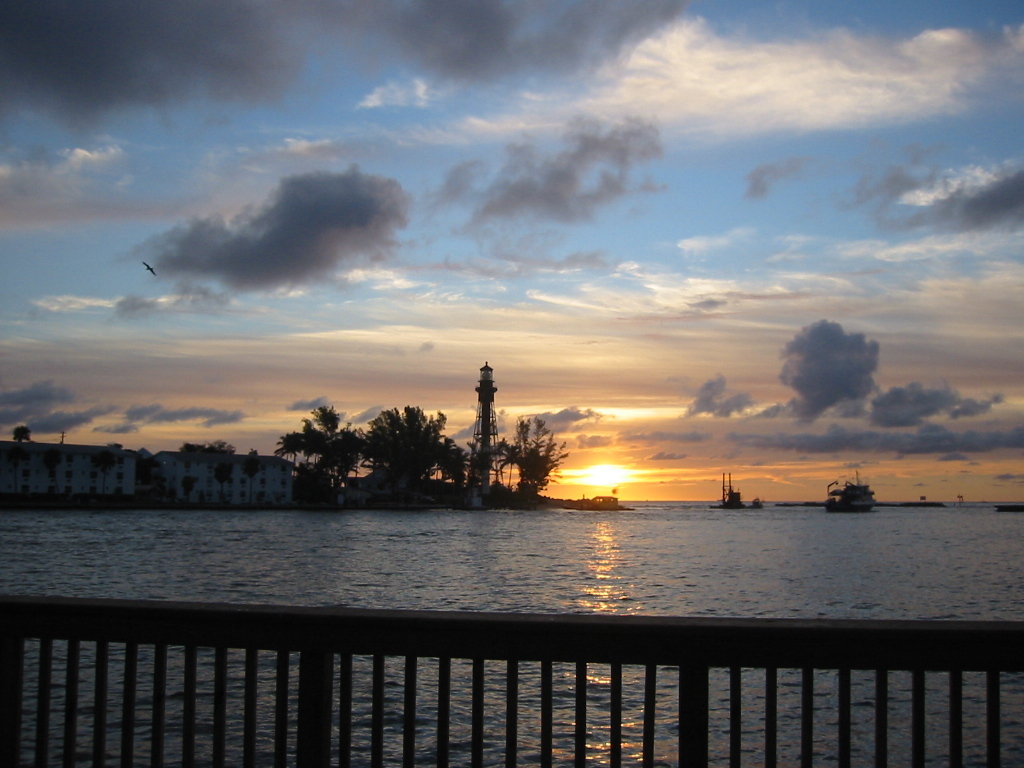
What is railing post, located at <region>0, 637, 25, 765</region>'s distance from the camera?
4.46m

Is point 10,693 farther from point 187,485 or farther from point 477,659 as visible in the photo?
point 187,485

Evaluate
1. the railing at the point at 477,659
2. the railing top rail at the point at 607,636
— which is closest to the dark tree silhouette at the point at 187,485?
the railing at the point at 477,659

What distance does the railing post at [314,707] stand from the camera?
4.20 meters

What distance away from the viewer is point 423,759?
433 inches

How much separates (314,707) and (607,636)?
1.38m

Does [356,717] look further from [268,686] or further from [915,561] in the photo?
[915,561]

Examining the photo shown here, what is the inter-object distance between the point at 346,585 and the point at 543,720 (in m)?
32.6

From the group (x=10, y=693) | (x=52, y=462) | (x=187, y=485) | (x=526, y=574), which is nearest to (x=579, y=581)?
(x=526, y=574)

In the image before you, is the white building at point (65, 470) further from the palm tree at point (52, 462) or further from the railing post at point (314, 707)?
the railing post at point (314, 707)

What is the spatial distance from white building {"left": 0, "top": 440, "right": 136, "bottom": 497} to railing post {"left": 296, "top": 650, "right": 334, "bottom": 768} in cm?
14265

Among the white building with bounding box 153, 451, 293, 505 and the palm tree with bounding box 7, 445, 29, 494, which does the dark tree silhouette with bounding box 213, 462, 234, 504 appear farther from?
the palm tree with bounding box 7, 445, 29, 494

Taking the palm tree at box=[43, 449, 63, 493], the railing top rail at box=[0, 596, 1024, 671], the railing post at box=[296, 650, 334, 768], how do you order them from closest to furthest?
the railing top rail at box=[0, 596, 1024, 671], the railing post at box=[296, 650, 334, 768], the palm tree at box=[43, 449, 63, 493]

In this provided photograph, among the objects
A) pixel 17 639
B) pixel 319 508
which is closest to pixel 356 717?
pixel 17 639

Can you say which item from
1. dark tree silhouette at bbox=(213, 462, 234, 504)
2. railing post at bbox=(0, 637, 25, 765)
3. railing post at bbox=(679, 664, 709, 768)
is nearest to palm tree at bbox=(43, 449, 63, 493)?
dark tree silhouette at bbox=(213, 462, 234, 504)
